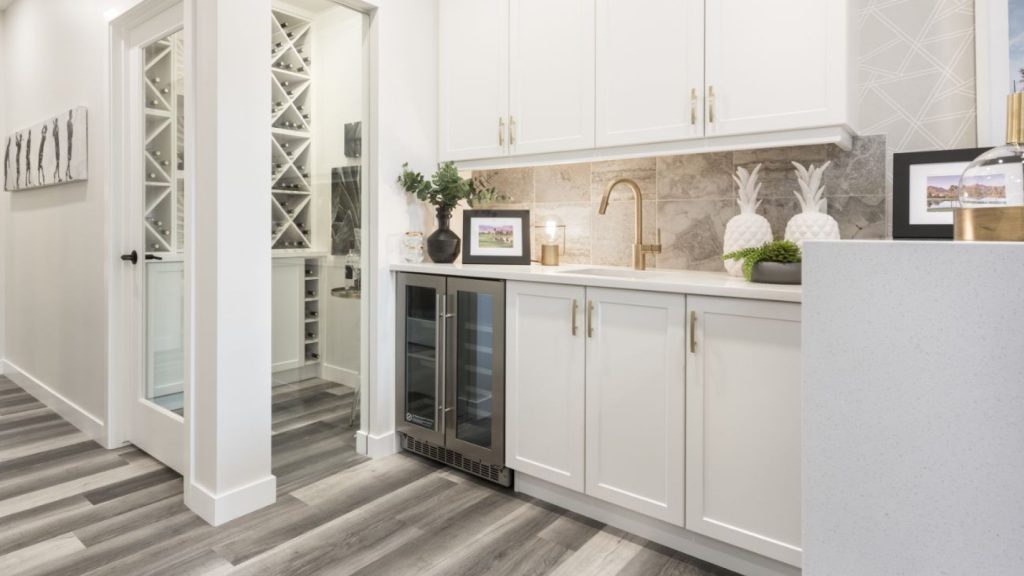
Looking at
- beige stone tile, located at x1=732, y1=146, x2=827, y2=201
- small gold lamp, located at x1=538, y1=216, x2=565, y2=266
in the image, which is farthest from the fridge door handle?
beige stone tile, located at x1=732, y1=146, x2=827, y2=201

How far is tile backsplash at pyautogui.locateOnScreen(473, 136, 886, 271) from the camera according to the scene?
2133mm

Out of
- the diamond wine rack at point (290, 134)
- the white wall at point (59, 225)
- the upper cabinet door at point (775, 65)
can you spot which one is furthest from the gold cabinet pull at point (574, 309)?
the white wall at point (59, 225)

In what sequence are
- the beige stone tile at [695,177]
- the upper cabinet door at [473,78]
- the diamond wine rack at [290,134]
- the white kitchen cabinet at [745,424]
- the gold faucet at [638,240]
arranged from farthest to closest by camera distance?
the diamond wine rack at [290,134] → the upper cabinet door at [473,78] → the gold faucet at [638,240] → the beige stone tile at [695,177] → the white kitchen cabinet at [745,424]

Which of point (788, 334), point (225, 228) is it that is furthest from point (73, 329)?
point (788, 334)

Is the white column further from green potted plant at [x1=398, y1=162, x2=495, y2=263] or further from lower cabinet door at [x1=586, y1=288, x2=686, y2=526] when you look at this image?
lower cabinet door at [x1=586, y1=288, x2=686, y2=526]

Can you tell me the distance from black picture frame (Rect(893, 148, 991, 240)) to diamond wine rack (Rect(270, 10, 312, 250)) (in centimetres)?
274

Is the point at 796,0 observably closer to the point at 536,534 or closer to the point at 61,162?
the point at 536,534

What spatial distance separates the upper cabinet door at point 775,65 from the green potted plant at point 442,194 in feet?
4.04

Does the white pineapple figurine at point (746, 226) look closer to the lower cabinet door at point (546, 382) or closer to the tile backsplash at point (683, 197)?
the tile backsplash at point (683, 197)

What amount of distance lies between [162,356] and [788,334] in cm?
278

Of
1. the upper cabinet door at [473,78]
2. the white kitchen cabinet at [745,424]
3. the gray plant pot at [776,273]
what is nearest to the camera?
the white kitchen cabinet at [745,424]

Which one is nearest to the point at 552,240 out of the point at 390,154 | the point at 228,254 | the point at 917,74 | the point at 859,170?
the point at 390,154

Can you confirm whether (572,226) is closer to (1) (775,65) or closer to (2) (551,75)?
(2) (551,75)

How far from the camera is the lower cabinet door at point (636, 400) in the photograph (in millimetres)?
1980
